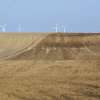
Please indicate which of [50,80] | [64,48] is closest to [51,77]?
[50,80]

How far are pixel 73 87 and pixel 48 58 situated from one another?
236mm

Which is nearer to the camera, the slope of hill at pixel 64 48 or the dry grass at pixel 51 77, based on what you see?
the dry grass at pixel 51 77

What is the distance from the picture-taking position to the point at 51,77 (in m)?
0.71

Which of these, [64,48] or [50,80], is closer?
[50,80]

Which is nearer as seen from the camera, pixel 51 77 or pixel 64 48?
pixel 51 77

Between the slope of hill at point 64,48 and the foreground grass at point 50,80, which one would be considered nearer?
the foreground grass at point 50,80

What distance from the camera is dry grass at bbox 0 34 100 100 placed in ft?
2.00

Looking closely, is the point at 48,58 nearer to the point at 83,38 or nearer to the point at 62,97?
the point at 83,38

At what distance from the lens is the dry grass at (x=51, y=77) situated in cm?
61

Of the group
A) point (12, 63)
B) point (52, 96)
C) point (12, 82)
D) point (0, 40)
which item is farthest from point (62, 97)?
point (0, 40)

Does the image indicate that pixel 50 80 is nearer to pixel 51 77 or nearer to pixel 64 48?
pixel 51 77

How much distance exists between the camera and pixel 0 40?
1110 mm

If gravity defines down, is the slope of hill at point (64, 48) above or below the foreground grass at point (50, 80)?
above

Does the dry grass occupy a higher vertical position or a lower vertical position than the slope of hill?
lower
